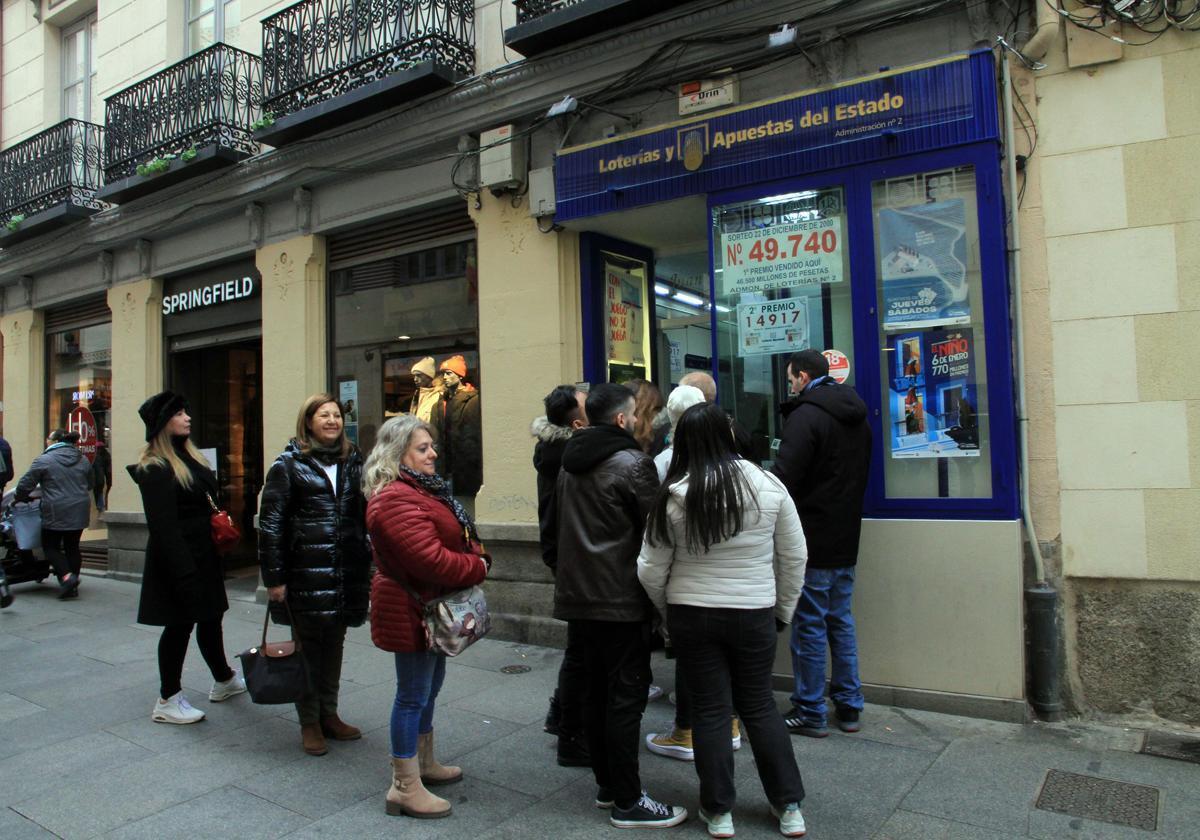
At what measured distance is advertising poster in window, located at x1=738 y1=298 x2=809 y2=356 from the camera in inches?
225

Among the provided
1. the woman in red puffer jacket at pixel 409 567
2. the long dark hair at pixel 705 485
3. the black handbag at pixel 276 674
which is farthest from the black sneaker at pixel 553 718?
the long dark hair at pixel 705 485

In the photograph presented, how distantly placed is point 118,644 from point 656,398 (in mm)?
5436

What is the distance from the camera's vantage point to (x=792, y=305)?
5762 mm

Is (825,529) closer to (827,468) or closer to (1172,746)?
(827,468)

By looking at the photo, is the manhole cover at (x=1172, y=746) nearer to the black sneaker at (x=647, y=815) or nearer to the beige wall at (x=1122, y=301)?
the beige wall at (x=1122, y=301)

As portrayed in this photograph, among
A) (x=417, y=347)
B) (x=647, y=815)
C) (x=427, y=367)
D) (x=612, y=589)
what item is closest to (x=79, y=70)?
(x=417, y=347)

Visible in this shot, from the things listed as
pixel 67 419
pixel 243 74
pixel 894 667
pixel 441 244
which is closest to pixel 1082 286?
pixel 894 667

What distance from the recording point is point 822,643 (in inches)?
185

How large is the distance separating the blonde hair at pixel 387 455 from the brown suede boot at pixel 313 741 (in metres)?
1.59

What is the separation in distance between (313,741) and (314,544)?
105 cm

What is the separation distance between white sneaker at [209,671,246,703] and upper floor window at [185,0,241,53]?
7.76 meters

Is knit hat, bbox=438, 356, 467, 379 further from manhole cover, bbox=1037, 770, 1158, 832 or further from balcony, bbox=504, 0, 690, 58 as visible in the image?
manhole cover, bbox=1037, 770, 1158, 832

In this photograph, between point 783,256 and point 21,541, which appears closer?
point 783,256

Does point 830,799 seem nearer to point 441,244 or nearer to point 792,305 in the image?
point 792,305
